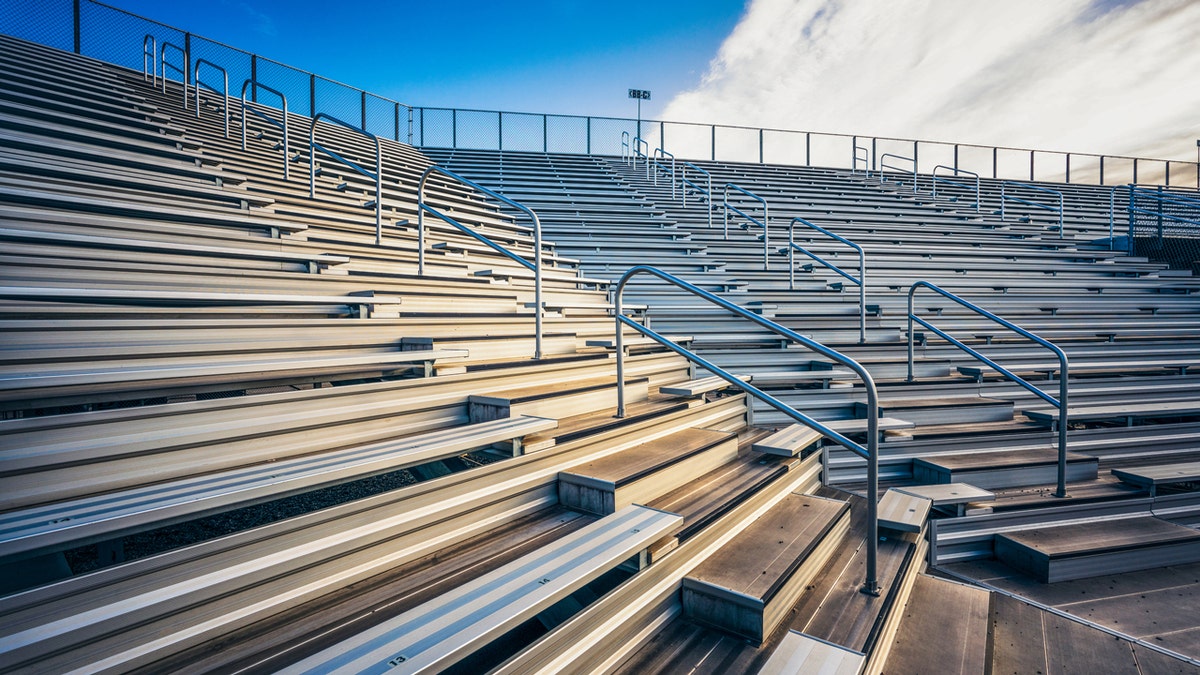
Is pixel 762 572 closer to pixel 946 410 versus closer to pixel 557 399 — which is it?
pixel 557 399

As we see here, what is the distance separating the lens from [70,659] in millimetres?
1196

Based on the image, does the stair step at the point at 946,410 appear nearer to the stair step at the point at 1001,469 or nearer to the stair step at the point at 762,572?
the stair step at the point at 1001,469

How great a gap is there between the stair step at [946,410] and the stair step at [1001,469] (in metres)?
0.48

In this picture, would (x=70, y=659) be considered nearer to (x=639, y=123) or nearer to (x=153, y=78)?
(x=153, y=78)

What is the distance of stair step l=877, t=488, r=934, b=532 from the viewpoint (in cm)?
282

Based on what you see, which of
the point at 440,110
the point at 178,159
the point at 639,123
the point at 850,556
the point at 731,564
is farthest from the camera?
the point at 639,123

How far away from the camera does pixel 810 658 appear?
178cm

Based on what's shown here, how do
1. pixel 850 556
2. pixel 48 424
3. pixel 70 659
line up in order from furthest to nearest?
pixel 850 556 → pixel 48 424 → pixel 70 659

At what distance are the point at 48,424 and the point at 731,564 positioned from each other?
2.31 metres

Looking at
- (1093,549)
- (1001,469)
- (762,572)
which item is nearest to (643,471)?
(762,572)

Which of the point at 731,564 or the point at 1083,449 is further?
the point at 1083,449

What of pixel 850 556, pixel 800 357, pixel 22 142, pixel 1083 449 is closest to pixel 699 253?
pixel 800 357

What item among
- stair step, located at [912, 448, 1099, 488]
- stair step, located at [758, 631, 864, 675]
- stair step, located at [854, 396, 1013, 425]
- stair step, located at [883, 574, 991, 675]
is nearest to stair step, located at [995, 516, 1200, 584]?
stair step, located at [912, 448, 1099, 488]

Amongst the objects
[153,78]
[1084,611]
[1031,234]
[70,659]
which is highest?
[153,78]
